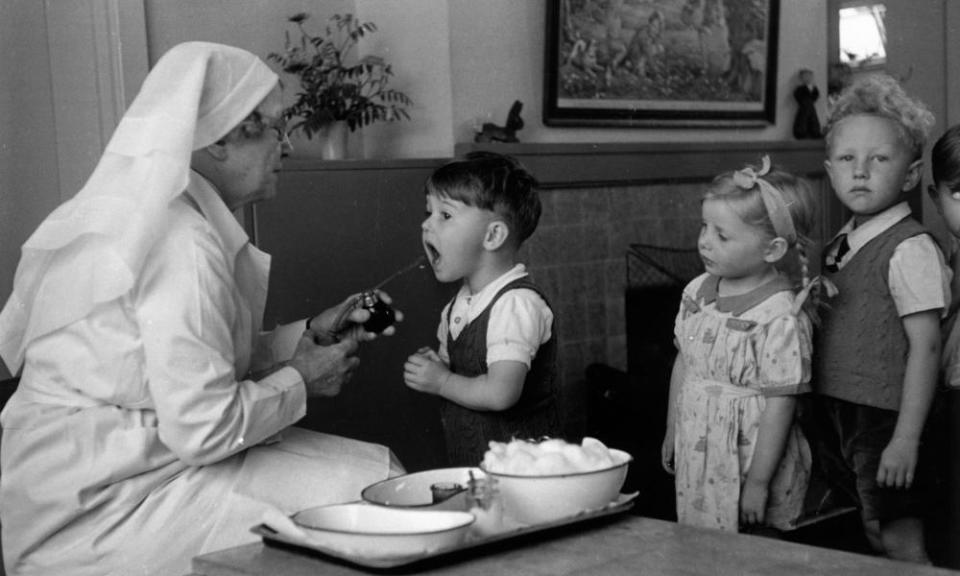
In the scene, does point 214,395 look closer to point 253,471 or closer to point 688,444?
point 253,471

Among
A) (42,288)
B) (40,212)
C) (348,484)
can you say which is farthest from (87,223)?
(40,212)

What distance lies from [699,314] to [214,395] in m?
1.25

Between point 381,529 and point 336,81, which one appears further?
point 336,81

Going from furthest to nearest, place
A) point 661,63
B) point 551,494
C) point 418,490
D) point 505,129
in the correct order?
point 661,63
point 505,129
point 418,490
point 551,494

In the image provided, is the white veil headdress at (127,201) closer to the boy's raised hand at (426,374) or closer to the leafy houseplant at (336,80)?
the boy's raised hand at (426,374)

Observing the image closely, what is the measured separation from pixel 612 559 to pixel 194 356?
89 cm

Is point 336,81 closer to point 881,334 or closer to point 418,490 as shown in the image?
point 881,334

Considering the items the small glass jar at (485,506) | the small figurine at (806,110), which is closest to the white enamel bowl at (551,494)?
the small glass jar at (485,506)

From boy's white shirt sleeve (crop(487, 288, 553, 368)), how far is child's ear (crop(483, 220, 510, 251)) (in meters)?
0.13

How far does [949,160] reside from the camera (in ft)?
8.73

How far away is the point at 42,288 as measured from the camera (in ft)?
7.19

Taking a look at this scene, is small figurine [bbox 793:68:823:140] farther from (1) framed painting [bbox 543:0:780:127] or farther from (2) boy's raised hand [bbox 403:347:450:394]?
(2) boy's raised hand [bbox 403:347:450:394]

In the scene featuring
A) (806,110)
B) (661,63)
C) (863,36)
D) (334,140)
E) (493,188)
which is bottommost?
(493,188)

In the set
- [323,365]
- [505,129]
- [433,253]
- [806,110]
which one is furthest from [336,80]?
[806,110]
